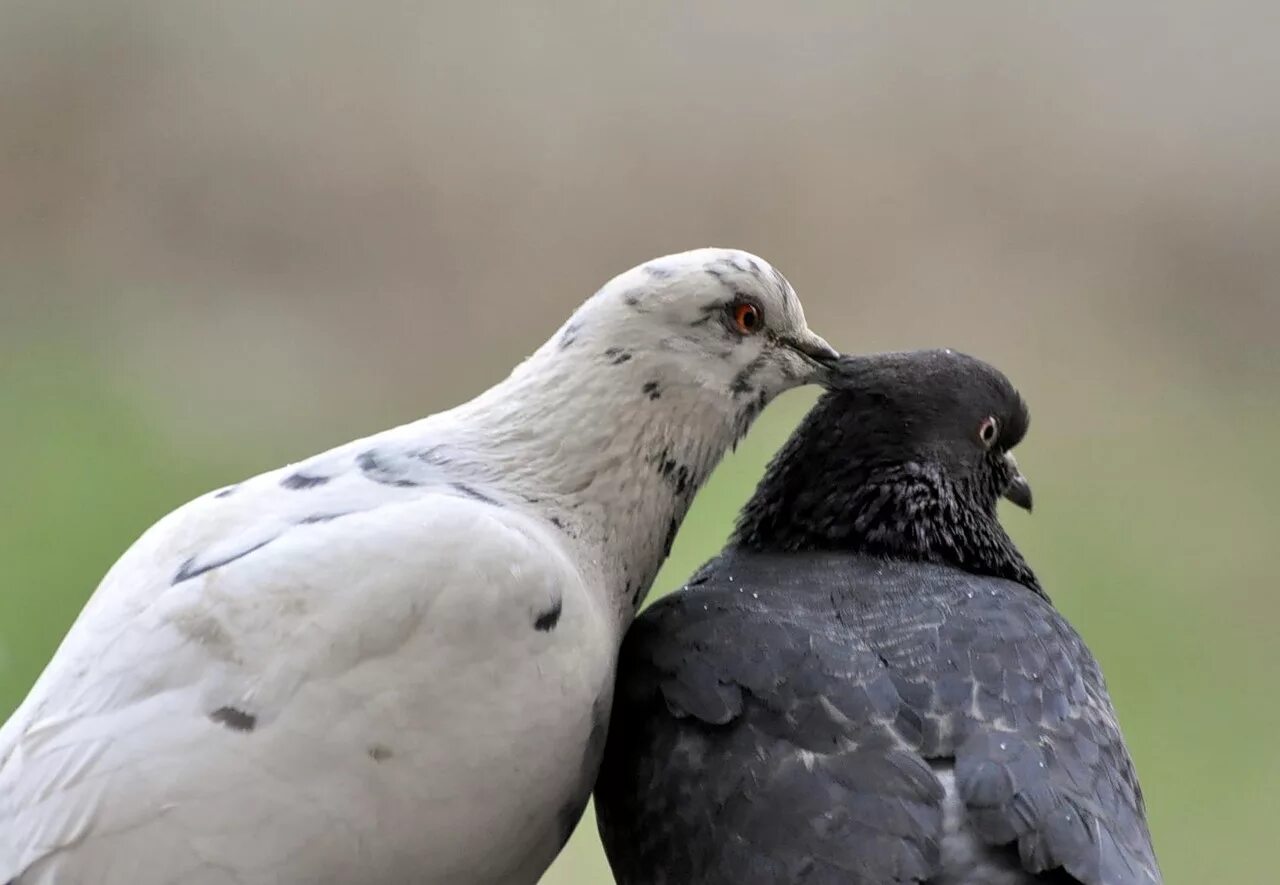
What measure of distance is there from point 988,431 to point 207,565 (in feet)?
2.37

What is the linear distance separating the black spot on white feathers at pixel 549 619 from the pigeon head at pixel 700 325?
0.72 ft

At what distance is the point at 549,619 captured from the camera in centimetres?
93

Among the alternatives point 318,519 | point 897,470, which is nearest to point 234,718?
point 318,519

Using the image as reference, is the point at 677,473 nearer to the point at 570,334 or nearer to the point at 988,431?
the point at 570,334

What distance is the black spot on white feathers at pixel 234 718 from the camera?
83cm

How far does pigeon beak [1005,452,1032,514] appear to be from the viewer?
134 centimetres

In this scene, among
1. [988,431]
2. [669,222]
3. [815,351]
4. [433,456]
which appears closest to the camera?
[433,456]

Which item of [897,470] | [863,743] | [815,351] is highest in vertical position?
[815,351]

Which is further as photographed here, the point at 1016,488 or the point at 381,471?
the point at 1016,488

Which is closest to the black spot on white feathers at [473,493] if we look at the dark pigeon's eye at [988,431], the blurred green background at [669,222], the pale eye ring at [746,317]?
the pale eye ring at [746,317]

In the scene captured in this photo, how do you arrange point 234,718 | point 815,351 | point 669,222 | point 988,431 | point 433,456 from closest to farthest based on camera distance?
point 234,718 < point 433,456 < point 815,351 < point 988,431 < point 669,222

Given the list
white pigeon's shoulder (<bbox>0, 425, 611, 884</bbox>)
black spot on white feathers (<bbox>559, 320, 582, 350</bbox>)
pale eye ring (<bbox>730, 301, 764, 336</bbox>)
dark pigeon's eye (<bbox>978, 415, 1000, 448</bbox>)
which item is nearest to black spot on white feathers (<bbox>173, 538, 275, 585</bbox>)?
white pigeon's shoulder (<bbox>0, 425, 611, 884</bbox>)

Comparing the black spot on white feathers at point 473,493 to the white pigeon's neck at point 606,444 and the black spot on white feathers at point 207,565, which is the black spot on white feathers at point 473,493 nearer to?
the white pigeon's neck at point 606,444

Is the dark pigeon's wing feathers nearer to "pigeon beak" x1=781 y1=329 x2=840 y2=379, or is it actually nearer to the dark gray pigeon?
the dark gray pigeon
